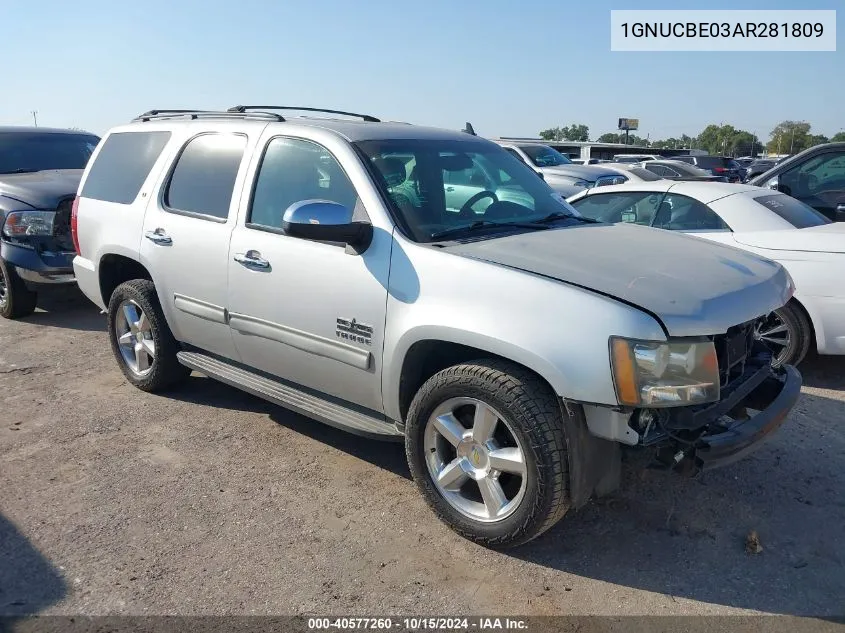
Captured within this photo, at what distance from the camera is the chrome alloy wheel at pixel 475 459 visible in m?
3.10

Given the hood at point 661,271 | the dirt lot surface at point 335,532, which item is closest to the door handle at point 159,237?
the dirt lot surface at point 335,532

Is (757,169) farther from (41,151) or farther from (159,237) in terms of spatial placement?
(159,237)

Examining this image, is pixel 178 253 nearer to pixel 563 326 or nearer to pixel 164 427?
pixel 164 427

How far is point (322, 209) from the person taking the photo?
3.32 m

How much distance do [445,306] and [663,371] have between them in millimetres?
939

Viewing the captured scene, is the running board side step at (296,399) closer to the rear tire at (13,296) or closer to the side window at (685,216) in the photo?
the rear tire at (13,296)

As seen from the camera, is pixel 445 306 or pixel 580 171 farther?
pixel 580 171

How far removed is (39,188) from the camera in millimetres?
7168

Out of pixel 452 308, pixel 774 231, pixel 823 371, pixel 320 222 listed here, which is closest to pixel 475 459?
pixel 452 308

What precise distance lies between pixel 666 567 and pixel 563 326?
1190 millimetres

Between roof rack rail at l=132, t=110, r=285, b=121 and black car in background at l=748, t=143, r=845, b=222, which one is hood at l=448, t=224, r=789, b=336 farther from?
black car in background at l=748, t=143, r=845, b=222

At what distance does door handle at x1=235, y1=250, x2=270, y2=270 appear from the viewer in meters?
3.90

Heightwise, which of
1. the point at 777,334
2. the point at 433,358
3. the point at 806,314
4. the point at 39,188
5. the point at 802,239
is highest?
the point at 39,188

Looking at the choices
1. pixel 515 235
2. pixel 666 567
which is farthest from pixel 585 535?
pixel 515 235
